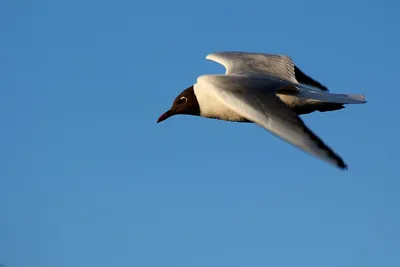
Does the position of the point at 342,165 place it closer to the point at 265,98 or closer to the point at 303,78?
the point at 265,98

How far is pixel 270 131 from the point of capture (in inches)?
354

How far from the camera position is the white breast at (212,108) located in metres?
12.3

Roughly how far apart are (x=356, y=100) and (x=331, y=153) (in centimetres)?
435

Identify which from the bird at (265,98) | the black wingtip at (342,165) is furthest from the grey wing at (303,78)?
the black wingtip at (342,165)

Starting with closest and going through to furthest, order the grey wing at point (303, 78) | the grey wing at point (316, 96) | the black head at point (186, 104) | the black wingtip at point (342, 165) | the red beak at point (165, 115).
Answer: the black wingtip at point (342, 165) < the grey wing at point (316, 96) < the black head at point (186, 104) < the red beak at point (165, 115) < the grey wing at point (303, 78)

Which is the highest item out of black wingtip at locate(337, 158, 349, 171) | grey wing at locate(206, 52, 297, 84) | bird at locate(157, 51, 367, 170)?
grey wing at locate(206, 52, 297, 84)

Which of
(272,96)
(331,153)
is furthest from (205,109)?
(331,153)

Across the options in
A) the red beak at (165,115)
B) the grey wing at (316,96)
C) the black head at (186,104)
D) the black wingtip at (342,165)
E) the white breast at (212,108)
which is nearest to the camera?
the black wingtip at (342,165)

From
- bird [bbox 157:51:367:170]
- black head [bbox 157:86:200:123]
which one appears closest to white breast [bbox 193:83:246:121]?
bird [bbox 157:51:367:170]

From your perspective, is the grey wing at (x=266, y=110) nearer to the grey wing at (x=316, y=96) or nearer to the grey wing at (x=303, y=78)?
the grey wing at (x=316, y=96)

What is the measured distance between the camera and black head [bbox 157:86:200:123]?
13.2 metres

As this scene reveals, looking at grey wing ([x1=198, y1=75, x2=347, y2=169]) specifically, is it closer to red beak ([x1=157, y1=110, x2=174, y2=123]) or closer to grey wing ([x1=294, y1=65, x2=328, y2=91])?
red beak ([x1=157, y1=110, x2=174, y2=123])

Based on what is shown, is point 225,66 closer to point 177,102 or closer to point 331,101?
point 177,102

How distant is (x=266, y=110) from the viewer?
9.66m
